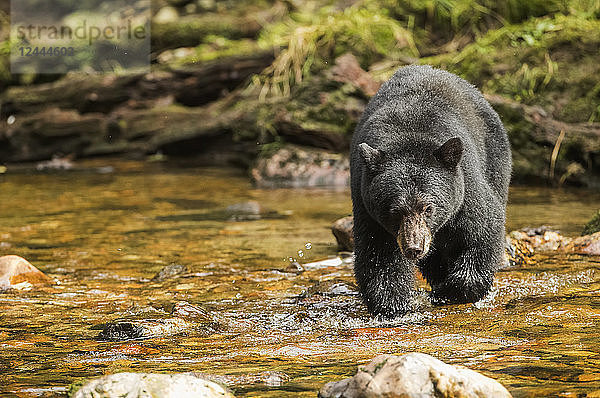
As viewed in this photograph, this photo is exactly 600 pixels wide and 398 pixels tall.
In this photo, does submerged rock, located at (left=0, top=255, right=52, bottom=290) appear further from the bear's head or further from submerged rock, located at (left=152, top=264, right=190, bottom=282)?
the bear's head

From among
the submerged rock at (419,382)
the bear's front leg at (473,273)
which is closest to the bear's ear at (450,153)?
the bear's front leg at (473,273)

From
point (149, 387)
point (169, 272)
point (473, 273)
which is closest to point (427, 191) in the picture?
point (473, 273)

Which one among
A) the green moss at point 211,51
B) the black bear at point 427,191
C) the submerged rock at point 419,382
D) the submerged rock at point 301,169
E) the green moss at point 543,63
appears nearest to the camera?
the submerged rock at point 419,382

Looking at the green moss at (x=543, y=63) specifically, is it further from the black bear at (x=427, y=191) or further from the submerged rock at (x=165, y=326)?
the submerged rock at (x=165, y=326)

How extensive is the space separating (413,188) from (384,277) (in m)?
0.76

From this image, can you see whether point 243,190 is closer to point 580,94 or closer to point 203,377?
point 580,94

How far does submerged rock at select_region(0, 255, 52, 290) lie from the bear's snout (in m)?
2.89

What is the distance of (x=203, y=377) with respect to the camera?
3316 millimetres

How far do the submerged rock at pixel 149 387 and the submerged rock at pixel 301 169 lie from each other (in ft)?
25.9

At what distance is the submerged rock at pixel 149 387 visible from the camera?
3.02 m

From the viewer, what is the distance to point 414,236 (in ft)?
13.5

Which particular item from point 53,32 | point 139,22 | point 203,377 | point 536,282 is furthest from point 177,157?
point 203,377

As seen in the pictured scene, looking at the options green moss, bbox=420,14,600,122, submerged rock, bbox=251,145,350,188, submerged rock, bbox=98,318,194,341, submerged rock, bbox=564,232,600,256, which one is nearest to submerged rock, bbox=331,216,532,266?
submerged rock, bbox=564,232,600,256

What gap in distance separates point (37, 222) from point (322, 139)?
432 centimetres
